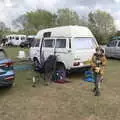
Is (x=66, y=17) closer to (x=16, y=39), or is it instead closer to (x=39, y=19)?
(x=39, y=19)

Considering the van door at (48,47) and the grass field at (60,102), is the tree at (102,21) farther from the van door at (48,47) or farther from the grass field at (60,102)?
the grass field at (60,102)

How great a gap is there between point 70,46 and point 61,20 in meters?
49.1

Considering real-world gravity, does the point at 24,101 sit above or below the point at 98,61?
below

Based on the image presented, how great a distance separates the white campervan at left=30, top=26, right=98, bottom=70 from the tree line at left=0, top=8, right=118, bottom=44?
33700mm

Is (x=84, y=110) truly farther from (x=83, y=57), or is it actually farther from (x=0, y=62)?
(x=83, y=57)

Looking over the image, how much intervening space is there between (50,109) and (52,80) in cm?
384

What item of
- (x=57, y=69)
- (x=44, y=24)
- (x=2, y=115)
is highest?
(x=44, y=24)

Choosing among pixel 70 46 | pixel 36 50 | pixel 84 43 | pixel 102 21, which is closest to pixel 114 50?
pixel 36 50

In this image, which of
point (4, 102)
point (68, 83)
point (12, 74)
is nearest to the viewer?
point (4, 102)

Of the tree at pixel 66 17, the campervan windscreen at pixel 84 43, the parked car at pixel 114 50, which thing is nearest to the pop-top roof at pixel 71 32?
the campervan windscreen at pixel 84 43

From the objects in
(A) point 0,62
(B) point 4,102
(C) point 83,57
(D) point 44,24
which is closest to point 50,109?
(B) point 4,102

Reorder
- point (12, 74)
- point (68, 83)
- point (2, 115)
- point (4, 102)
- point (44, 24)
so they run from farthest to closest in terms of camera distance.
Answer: point (44, 24)
point (68, 83)
point (12, 74)
point (4, 102)
point (2, 115)

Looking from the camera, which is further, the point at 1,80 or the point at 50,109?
the point at 1,80

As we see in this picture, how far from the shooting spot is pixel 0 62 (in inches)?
293
